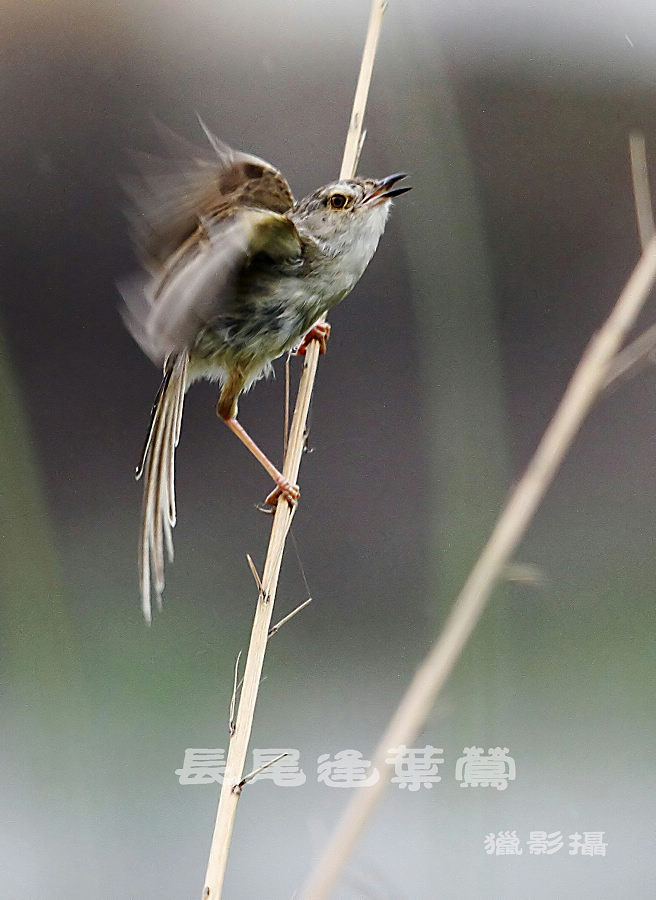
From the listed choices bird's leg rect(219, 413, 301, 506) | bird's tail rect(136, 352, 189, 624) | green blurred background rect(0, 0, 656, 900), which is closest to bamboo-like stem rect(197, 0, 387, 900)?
bird's leg rect(219, 413, 301, 506)

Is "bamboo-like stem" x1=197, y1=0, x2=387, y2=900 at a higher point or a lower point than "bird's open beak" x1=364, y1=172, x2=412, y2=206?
lower

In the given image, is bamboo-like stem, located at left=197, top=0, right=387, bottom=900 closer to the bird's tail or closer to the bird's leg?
the bird's leg

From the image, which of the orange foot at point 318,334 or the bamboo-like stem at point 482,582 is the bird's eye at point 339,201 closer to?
the orange foot at point 318,334

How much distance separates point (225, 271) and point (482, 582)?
2.05 ft

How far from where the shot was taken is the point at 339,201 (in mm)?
1402

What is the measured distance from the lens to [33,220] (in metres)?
2.63

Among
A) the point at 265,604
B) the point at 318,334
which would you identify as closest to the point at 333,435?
the point at 318,334

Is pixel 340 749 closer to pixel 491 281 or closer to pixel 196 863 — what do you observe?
pixel 196 863

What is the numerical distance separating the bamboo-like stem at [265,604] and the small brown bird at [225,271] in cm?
8

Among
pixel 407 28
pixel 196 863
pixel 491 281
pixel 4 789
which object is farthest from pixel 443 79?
pixel 4 789

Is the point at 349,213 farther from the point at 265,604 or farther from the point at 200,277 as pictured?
the point at 265,604

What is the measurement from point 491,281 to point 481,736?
136 centimetres

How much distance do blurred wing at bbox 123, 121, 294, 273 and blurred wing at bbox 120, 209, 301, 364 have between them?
5 cm

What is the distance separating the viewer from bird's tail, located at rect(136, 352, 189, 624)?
1.14 m
